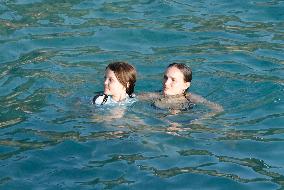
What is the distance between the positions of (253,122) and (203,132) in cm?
75

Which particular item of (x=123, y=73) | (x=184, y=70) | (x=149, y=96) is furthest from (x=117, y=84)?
(x=184, y=70)

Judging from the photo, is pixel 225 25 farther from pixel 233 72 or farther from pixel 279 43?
pixel 233 72

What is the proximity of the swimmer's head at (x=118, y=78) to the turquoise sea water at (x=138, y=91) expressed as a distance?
1.10 ft

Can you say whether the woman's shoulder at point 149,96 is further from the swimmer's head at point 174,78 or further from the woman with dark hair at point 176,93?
the swimmer's head at point 174,78

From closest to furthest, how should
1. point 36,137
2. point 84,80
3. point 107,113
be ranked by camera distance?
point 36,137 → point 107,113 → point 84,80

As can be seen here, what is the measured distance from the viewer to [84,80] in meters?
10.7

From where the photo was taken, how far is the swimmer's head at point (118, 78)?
944cm

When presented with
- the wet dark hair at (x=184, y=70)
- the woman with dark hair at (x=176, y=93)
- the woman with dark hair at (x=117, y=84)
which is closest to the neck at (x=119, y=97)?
the woman with dark hair at (x=117, y=84)

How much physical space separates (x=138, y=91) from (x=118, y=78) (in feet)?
3.57

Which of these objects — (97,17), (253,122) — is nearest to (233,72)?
(253,122)

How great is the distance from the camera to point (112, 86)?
955 cm

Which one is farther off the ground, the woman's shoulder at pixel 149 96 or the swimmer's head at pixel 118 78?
the swimmer's head at pixel 118 78

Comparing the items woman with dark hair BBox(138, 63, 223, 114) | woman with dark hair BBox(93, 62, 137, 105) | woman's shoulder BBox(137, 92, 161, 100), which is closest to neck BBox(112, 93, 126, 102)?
woman with dark hair BBox(93, 62, 137, 105)

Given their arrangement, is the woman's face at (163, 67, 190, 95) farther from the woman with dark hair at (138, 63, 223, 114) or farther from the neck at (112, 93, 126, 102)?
the neck at (112, 93, 126, 102)
